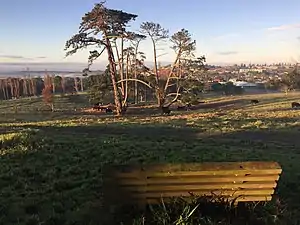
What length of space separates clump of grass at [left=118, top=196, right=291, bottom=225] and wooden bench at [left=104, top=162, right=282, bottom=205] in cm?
10

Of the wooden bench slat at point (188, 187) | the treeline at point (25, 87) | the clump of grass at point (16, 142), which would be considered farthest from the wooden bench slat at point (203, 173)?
the treeline at point (25, 87)

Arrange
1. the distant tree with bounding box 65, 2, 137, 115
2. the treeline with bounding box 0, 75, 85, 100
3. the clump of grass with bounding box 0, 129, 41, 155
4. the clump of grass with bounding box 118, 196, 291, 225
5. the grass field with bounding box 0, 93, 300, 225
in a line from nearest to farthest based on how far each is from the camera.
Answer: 1. the clump of grass with bounding box 118, 196, 291, 225
2. the grass field with bounding box 0, 93, 300, 225
3. the clump of grass with bounding box 0, 129, 41, 155
4. the distant tree with bounding box 65, 2, 137, 115
5. the treeline with bounding box 0, 75, 85, 100

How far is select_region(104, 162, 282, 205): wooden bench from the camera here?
5.49 meters

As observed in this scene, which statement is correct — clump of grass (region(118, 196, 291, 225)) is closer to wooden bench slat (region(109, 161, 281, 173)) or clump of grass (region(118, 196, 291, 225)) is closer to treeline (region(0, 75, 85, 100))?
wooden bench slat (region(109, 161, 281, 173))

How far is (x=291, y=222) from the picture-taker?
574cm

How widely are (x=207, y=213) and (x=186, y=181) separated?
1.74ft

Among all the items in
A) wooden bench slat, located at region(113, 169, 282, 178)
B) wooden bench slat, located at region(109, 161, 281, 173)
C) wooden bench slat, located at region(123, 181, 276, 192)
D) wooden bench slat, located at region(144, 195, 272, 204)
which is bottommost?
wooden bench slat, located at region(144, 195, 272, 204)

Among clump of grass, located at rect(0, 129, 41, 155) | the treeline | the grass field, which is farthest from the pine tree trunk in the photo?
the treeline

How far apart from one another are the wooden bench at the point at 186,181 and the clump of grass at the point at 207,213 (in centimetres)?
10

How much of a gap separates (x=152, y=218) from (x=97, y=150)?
850cm

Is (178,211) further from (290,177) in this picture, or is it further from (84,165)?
Answer: (84,165)

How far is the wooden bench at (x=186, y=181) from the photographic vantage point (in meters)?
5.49

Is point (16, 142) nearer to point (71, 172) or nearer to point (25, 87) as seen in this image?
point (71, 172)

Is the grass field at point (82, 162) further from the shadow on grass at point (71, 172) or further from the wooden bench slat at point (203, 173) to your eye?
the wooden bench slat at point (203, 173)
